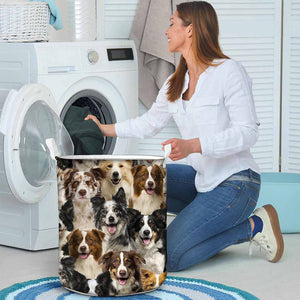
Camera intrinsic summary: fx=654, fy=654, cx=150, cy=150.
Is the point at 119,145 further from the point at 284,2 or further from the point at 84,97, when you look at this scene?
the point at 284,2

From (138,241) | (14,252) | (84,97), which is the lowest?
(14,252)

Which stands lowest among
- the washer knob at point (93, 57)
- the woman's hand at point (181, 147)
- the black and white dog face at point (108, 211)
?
the black and white dog face at point (108, 211)

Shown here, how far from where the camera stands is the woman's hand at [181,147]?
212 centimetres

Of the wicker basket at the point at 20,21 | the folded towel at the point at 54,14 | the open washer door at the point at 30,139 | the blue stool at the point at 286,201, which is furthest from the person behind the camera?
the blue stool at the point at 286,201

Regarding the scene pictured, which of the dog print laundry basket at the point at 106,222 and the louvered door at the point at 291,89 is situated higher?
the louvered door at the point at 291,89

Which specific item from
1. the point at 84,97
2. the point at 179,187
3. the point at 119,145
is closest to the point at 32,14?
the point at 84,97

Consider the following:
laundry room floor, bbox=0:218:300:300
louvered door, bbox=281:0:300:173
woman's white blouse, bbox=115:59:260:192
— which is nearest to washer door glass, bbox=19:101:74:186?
laundry room floor, bbox=0:218:300:300

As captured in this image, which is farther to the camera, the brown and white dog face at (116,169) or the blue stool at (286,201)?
the blue stool at (286,201)

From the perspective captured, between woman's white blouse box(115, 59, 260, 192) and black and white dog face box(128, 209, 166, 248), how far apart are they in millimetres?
335

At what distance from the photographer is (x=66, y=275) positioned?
2035mm

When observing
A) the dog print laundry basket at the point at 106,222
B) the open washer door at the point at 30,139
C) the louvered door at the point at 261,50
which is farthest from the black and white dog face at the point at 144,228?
the louvered door at the point at 261,50

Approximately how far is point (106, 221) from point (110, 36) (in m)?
1.66

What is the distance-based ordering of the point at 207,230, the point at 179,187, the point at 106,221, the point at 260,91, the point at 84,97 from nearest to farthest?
the point at 106,221, the point at 207,230, the point at 179,187, the point at 84,97, the point at 260,91

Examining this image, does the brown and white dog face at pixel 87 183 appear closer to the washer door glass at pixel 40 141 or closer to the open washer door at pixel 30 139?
the open washer door at pixel 30 139
